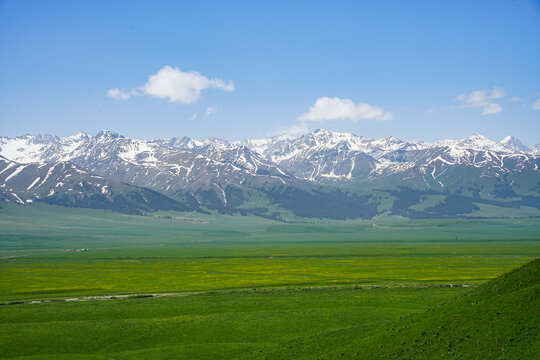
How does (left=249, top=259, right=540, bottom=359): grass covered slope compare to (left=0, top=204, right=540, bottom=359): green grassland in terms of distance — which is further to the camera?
(left=0, top=204, right=540, bottom=359): green grassland

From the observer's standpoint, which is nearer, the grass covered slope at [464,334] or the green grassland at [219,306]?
the grass covered slope at [464,334]

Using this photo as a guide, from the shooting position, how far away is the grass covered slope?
3806 cm

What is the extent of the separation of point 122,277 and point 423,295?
7706cm

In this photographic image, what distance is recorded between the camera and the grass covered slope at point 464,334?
3806 cm

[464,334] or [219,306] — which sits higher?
[464,334]

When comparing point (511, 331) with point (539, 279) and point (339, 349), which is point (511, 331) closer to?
point (539, 279)

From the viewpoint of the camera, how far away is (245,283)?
11231 cm

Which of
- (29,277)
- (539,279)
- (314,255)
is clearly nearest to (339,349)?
(539,279)

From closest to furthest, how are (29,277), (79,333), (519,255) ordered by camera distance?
(79,333) < (29,277) < (519,255)

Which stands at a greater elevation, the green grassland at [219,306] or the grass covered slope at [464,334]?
the grass covered slope at [464,334]

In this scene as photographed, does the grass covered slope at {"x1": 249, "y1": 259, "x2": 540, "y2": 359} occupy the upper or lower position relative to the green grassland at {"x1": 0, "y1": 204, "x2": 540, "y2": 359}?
upper

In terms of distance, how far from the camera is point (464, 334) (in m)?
41.2

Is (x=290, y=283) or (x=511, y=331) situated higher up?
(x=511, y=331)

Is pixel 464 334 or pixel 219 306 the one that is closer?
pixel 464 334
